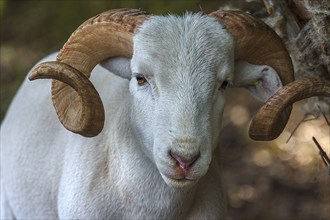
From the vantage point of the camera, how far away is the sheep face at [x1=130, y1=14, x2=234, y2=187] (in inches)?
269

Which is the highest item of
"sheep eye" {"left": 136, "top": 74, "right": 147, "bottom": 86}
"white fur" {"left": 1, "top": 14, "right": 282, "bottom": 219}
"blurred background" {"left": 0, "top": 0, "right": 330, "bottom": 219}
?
"sheep eye" {"left": 136, "top": 74, "right": 147, "bottom": 86}

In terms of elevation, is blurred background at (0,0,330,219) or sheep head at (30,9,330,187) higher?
sheep head at (30,9,330,187)

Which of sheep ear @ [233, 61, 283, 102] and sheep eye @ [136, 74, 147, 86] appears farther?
sheep ear @ [233, 61, 283, 102]

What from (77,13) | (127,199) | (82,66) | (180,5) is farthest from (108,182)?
(77,13)

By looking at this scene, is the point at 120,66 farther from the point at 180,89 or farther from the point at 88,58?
the point at 180,89

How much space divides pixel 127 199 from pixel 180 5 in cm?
524

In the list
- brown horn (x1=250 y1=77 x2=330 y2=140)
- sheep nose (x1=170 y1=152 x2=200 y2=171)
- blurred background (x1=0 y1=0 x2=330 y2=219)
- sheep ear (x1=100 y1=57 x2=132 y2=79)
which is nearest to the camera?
sheep nose (x1=170 y1=152 x2=200 y2=171)

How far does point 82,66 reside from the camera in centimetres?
771

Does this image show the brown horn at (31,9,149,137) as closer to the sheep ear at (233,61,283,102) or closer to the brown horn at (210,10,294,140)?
the brown horn at (210,10,294,140)

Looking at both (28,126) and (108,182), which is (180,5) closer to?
(28,126)

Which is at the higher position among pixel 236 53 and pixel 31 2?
pixel 236 53

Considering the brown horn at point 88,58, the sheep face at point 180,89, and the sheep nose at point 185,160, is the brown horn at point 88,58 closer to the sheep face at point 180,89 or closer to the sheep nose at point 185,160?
the sheep face at point 180,89

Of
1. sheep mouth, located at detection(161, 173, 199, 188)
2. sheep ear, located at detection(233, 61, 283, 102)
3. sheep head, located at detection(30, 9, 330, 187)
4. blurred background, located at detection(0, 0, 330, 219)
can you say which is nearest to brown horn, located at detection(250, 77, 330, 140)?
sheep head, located at detection(30, 9, 330, 187)

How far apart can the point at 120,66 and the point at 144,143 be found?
24.4 inches
